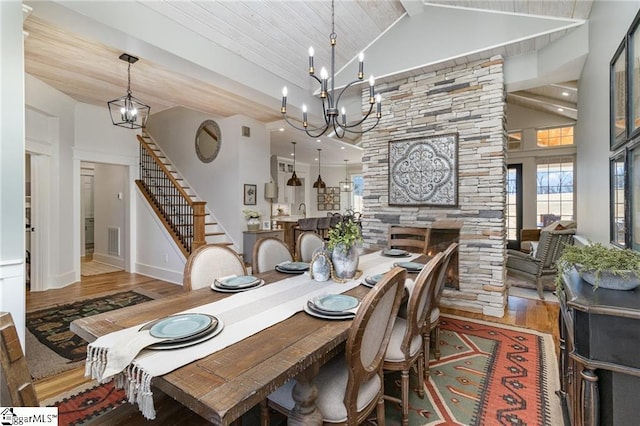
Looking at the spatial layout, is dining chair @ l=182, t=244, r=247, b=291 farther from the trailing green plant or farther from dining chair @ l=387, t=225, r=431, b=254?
dining chair @ l=387, t=225, r=431, b=254

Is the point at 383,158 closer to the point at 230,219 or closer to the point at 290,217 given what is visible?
the point at 230,219

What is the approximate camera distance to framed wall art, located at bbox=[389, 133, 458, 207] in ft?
12.9

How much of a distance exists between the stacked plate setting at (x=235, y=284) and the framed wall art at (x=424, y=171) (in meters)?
2.80

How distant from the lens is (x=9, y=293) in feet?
7.38

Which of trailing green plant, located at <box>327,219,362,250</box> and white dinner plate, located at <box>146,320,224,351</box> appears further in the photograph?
trailing green plant, located at <box>327,219,362,250</box>


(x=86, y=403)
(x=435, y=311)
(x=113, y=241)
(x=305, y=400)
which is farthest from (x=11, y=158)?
(x=113, y=241)

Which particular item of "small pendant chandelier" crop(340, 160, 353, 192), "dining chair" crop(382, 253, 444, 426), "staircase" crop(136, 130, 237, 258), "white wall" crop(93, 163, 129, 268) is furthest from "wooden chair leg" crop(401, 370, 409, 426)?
"small pendant chandelier" crop(340, 160, 353, 192)

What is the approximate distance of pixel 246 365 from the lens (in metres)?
1.05

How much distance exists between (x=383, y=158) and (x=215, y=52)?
254 centimetres

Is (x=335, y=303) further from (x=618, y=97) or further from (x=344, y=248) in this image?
(x=618, y=97)

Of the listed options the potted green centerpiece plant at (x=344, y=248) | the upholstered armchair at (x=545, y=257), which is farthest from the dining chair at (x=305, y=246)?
the upholstered armchair at (x=545, y=257)

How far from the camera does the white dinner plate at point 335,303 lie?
1541mm

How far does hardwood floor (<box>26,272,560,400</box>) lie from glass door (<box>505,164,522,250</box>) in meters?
4.03

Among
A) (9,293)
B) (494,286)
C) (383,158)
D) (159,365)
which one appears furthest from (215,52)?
(494,286)
